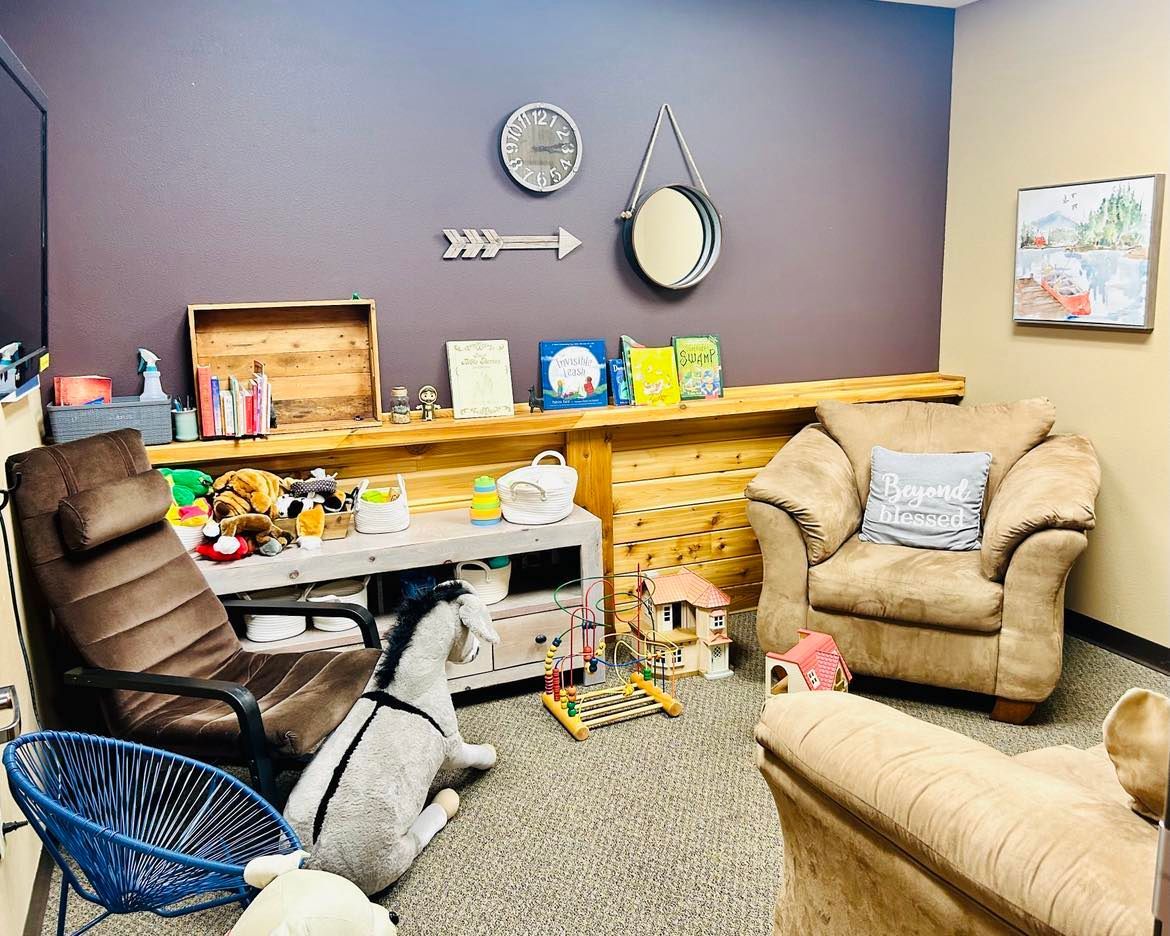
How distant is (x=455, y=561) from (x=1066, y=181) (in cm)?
260

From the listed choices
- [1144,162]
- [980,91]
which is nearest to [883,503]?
[1144,162]

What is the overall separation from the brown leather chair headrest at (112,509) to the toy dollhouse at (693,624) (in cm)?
162

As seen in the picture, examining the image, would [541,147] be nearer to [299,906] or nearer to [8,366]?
[8,366]

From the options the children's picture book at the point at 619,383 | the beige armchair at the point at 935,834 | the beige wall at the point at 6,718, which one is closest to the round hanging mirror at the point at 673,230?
the children's picture book at the point at 619,383

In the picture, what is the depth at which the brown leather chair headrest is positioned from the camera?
226cm

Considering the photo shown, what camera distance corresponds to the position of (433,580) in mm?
3217

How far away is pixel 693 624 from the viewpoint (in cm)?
342

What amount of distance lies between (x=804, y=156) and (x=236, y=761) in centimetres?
301

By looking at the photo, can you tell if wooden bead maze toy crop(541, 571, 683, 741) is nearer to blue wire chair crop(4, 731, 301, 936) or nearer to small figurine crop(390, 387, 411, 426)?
small figurine crop(390, 387, 411, 426)

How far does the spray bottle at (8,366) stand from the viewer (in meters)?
1.93

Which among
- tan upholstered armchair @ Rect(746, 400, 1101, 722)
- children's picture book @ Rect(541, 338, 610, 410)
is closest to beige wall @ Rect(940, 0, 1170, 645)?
tan upholstered armchair @ Rect(746, 400, 1101, 722)

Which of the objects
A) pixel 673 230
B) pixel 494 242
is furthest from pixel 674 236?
pixel 494 242

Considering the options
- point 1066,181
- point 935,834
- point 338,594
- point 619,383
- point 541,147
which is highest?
point 541,147

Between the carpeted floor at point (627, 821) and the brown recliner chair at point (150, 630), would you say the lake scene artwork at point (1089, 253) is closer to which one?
the carpeted floor at point (627, 821)
